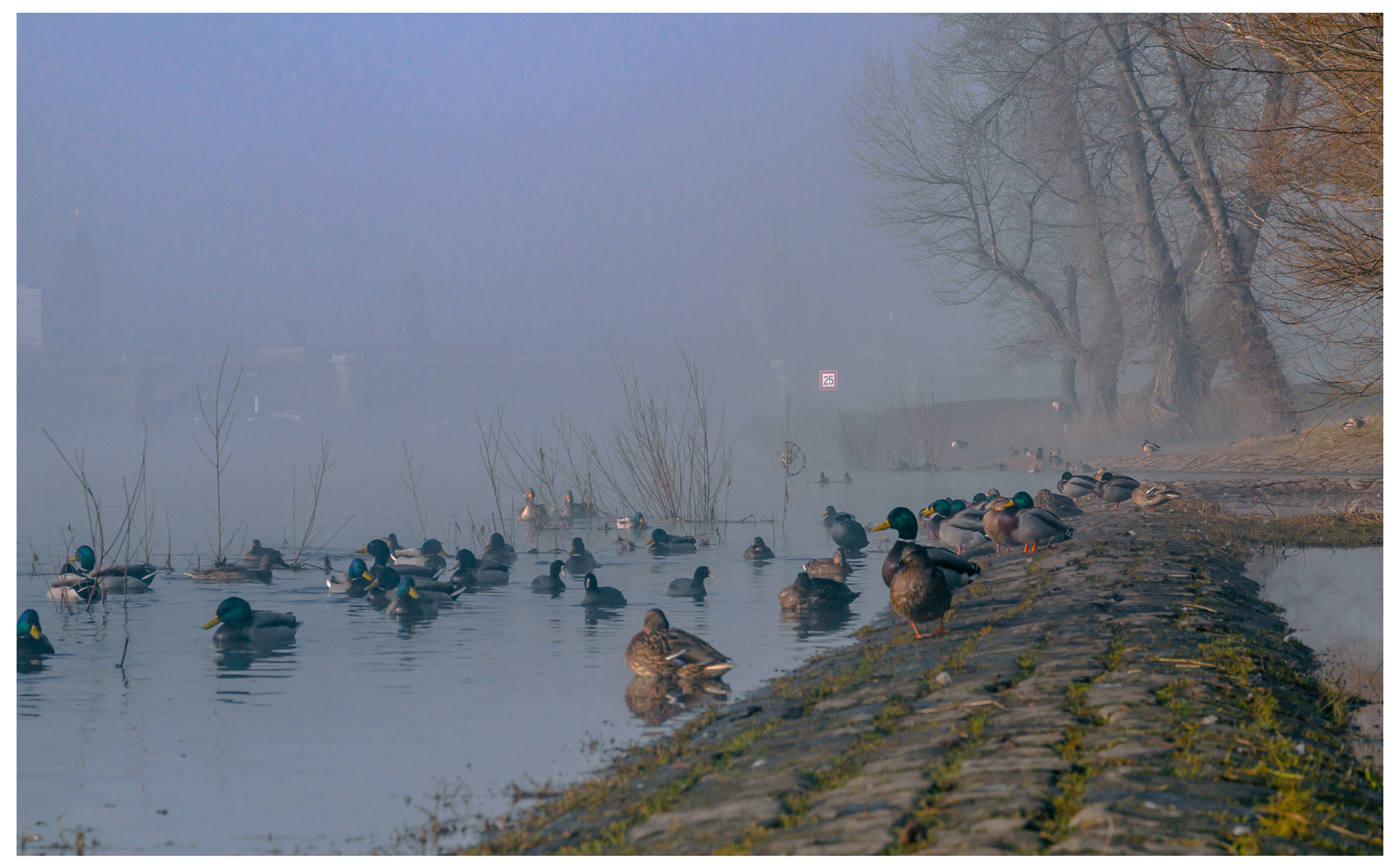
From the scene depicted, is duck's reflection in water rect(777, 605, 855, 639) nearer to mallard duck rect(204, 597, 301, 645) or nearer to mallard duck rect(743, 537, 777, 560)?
mallard duck rect(743, 537, 777, 560)

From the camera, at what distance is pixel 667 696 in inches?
337

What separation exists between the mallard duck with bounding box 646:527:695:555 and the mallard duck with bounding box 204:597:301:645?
7.94m

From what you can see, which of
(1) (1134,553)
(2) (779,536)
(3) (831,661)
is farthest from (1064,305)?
(3) (831,661)

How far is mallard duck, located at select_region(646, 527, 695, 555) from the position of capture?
18.6 m

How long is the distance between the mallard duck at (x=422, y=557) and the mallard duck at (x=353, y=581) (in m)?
1.65

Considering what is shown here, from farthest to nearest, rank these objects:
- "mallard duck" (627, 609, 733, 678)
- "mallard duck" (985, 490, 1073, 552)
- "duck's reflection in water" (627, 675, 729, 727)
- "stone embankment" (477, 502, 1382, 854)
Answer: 1. "mallard duck" (985, 490, 1073, 552)
2. "mallard duck" (627, 609, 733, 678)
3. "duck's reflection in water" (627, 675, 729, 727)
4. "stone embankment" (477, 502, 1382, 854)

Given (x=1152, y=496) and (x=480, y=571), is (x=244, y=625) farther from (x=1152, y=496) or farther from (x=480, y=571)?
(x=1152, y=496)

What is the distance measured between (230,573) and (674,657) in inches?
378

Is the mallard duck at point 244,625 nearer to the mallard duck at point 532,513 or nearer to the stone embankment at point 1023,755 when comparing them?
the stone embankment at point 1023,755

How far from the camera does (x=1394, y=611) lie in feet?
23.5

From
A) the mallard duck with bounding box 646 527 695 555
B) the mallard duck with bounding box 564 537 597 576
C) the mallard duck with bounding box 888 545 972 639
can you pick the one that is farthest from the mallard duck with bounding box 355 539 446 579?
the mallard duck with bounding box 888 545 972 639

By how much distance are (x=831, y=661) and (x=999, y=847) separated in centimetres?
515

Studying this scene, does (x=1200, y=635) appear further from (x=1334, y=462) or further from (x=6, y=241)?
(x=1334, y=462)

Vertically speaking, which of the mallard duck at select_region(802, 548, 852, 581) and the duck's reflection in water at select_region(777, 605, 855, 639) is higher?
the mallard duck at select_region(802, 548, 852, 581)
